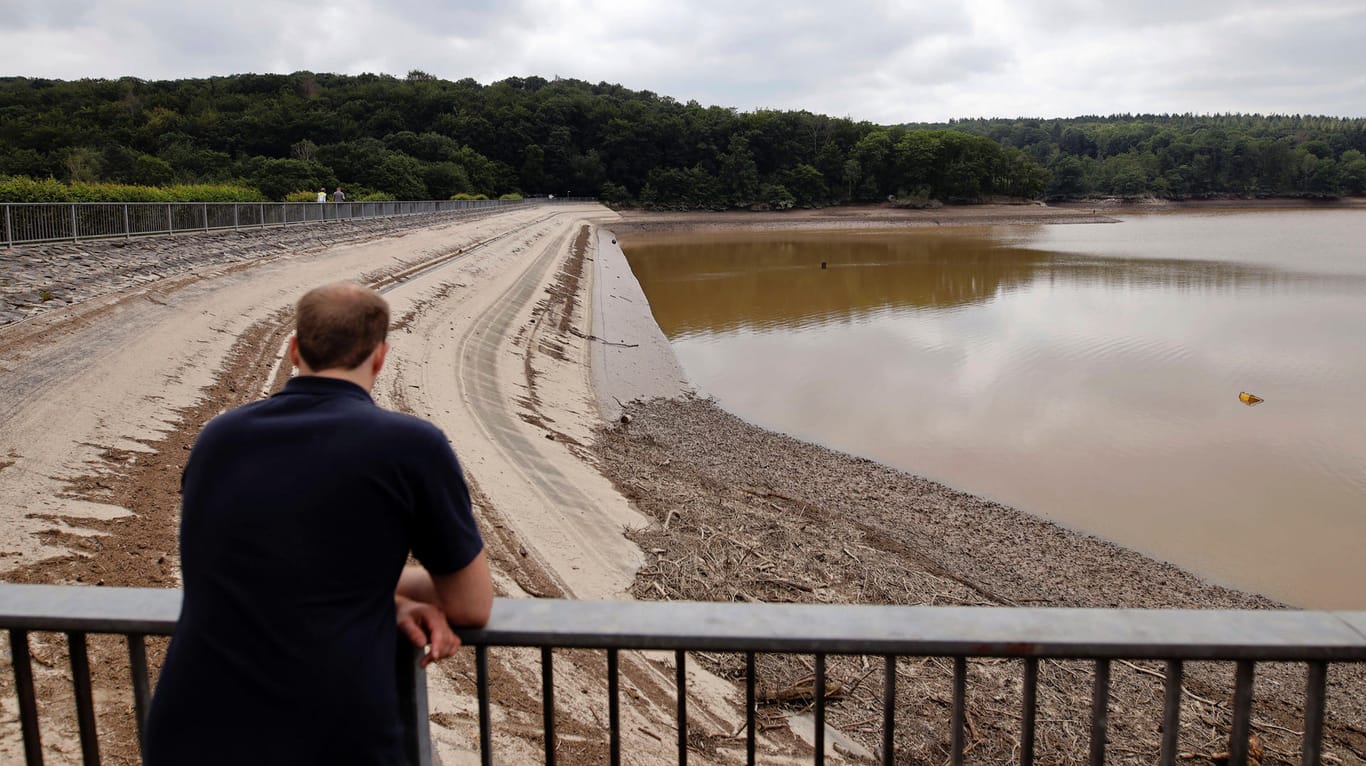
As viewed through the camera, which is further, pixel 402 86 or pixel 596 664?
pixel 402 86

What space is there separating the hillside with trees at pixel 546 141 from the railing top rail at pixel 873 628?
84883 millimetres

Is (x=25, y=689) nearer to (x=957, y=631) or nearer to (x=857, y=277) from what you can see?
(x=957, y=631)

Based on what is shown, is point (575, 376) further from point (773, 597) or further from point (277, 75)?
point (277, 75)

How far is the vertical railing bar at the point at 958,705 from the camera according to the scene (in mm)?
2176

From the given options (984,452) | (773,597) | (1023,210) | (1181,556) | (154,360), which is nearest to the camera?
(773,597)

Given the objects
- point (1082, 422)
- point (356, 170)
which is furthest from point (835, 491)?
point (356, 170)

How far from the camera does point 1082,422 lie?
17422 mm

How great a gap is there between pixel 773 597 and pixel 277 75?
134 m

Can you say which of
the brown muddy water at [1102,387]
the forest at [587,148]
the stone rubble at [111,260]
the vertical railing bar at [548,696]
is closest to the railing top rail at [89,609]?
the vertical railing bar at [548,696]

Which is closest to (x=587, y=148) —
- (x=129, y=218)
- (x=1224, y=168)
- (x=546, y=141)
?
(x=546, y=141)

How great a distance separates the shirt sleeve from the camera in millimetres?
2074

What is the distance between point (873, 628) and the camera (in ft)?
6.81

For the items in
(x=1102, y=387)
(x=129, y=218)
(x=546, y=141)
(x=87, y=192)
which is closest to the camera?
(x=1102, y=387)

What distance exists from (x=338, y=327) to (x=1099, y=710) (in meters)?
2.07
